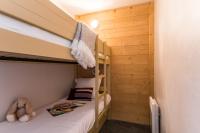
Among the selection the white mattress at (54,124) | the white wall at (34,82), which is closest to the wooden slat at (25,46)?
the white mattress at (54,124)

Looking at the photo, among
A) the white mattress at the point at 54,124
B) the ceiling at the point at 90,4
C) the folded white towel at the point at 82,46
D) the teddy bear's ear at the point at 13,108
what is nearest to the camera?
the white mattress at the point at 54,124

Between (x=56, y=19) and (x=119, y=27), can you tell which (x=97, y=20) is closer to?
(x=119, y=27)

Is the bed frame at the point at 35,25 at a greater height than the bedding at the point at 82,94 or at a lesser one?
greater

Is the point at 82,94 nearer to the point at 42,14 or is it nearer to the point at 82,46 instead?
the point at 82,46

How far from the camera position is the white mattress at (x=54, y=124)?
4.05 ft

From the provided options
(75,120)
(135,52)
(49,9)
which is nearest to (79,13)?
(135,52)

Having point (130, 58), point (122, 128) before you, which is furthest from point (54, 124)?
point (130, 58)

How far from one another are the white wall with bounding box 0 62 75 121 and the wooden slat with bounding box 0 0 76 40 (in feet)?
2.82

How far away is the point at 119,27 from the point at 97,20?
50cm

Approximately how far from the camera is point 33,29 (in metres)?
0.92

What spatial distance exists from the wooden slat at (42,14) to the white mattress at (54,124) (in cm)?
81

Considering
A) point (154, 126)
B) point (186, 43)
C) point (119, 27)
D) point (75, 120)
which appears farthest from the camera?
point (119, 27)

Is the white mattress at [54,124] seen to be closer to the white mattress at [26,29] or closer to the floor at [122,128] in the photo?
the white mattress at [26,29]

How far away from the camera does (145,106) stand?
2.66m
